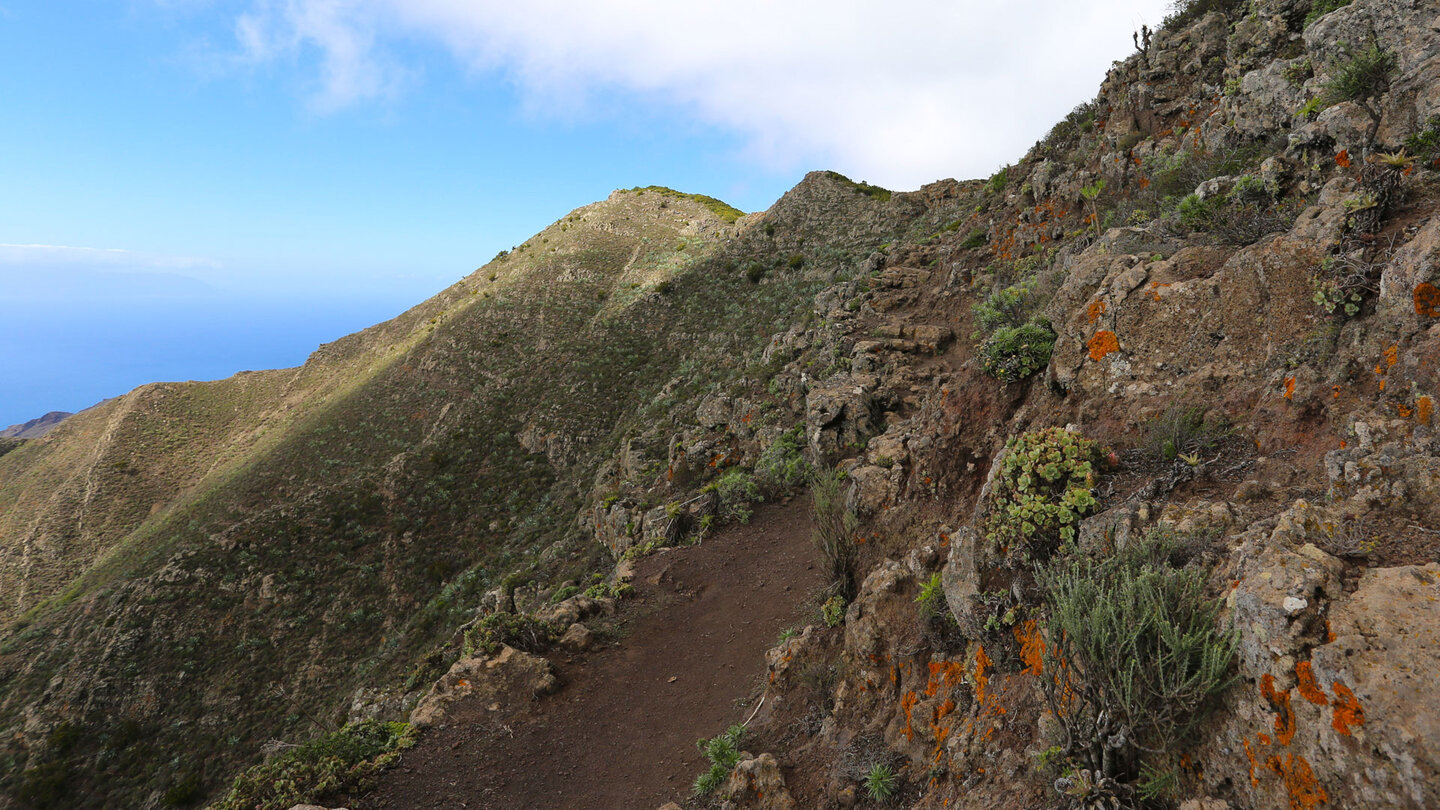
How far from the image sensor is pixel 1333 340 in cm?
513

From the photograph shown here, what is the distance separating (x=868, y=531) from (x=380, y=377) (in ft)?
145

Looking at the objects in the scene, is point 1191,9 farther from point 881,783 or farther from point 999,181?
point 881,783

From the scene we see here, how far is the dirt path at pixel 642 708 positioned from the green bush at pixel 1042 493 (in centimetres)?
579

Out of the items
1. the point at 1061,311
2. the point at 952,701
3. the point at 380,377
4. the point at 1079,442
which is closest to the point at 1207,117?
the point at 1061,311

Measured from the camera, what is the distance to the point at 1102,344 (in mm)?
7289

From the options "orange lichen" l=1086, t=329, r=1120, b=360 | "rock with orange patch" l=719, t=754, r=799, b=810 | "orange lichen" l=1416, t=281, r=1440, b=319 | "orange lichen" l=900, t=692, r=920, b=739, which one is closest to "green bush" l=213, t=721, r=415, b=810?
"rock with orange patch" l=719, t=754, r=799, b=810

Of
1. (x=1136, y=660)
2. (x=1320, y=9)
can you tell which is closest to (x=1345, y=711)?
(x=1136, y=660)

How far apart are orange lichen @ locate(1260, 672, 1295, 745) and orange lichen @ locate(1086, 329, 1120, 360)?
4.90 meters

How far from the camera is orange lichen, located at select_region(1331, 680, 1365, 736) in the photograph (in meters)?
2.76

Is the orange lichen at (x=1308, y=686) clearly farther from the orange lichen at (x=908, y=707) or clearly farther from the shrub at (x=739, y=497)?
the shrub at (x=739, y=497)

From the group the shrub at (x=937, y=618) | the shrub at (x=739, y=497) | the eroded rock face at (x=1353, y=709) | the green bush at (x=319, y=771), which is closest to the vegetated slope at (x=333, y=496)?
the green bush at (x=319, y=771)

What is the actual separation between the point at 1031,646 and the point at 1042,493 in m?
1.64

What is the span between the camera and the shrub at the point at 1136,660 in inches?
138

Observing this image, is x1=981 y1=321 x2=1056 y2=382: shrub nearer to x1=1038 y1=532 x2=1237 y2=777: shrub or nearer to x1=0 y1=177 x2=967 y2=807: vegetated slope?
x1=1038 y1=532 x2=1237 y2=777: shrub
